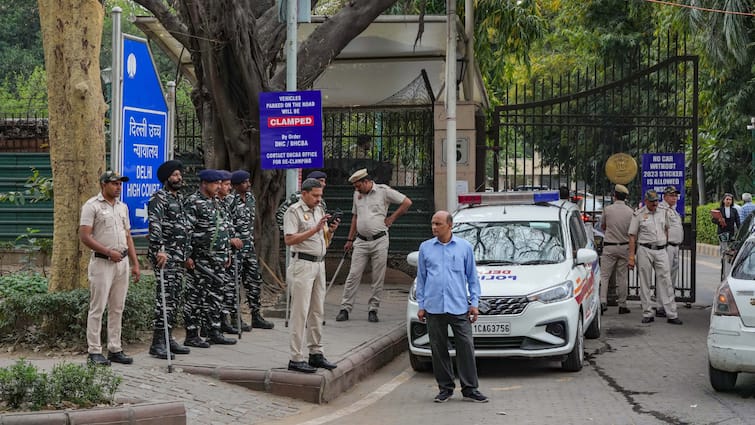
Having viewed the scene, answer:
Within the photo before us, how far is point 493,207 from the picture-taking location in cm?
1197

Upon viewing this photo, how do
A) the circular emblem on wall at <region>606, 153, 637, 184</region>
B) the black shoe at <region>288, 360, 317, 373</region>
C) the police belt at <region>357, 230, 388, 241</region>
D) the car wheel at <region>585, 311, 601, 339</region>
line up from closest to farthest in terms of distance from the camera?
the black shoe at <region>288, 360, 317, 373</region> → the car wheel at <region>585, 311, 601, 339</region> → the police belt at <region>357, 230, 388, 241</region> → the circular emblem on wall at <region>606, 153, 637, 184</region>

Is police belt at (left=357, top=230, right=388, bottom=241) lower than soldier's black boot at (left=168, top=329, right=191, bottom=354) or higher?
higher

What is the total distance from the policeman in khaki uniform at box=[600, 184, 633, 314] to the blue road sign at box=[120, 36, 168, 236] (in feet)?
25.1

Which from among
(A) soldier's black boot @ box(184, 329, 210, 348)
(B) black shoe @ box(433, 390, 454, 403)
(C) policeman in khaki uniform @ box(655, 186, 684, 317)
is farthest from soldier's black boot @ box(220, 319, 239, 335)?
(C) policeman in khaki uniform @ box(655, 186, 684, 317)

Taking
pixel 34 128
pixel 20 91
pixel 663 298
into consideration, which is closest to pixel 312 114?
pixel 663 298

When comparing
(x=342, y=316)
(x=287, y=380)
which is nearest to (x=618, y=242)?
(x=342, y=316)

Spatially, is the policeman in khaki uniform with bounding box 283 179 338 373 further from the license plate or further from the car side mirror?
the car side mirror

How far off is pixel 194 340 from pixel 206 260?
849mm

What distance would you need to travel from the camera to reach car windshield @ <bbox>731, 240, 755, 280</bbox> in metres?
9.06

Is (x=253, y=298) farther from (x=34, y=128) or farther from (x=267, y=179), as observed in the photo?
(x=34, y=128)

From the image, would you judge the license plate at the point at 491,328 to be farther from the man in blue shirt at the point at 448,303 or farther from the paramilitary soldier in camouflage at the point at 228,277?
the paramilitary soldier in camouflage at the point at 228,277

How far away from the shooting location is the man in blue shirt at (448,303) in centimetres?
877

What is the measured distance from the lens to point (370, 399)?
30.1ft

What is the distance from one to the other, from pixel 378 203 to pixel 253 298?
2232 millimetres
